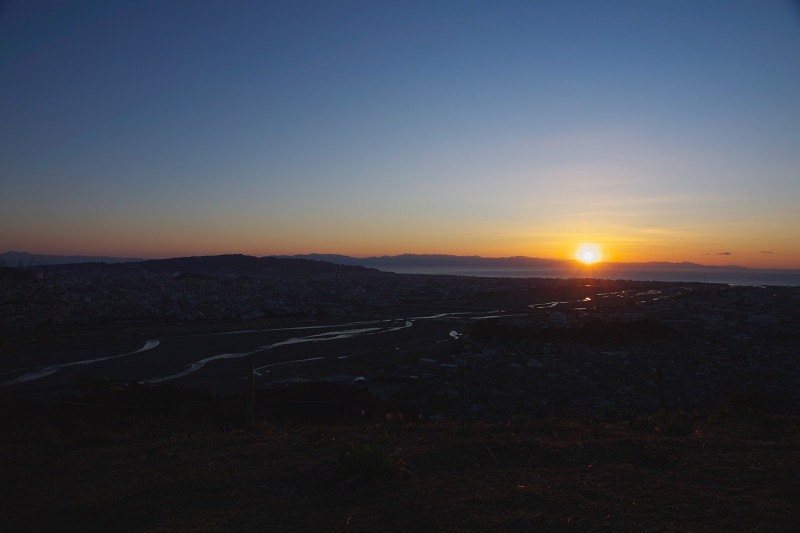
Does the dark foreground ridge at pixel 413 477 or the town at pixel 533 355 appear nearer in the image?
the dark foreground ridge at pixel 413 477

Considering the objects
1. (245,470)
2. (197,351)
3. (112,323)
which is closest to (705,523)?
(245,470)

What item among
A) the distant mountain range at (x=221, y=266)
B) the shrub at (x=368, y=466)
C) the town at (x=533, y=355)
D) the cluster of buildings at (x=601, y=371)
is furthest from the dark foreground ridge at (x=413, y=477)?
the distant mountain range at (x=221, y=266)

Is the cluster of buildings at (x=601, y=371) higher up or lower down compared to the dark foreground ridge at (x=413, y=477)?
lower down

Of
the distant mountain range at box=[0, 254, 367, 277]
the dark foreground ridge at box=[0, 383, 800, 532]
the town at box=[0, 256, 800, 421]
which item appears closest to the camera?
the dark foreground ridge at box=[0, 383, 800, 532]

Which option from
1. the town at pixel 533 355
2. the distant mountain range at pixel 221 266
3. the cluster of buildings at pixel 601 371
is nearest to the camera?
the town at pixel 533 355

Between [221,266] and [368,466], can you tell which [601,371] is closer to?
[368,466]

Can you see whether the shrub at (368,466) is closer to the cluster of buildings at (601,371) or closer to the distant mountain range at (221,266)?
the cluster of buildings at (601,371)

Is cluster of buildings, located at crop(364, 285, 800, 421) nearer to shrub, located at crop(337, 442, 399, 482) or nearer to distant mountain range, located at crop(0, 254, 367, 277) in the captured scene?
shrub, located at crop(337, 442, 399, 482)

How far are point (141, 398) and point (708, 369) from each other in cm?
1688

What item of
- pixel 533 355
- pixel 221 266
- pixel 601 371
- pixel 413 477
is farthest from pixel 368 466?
pixel 221 266

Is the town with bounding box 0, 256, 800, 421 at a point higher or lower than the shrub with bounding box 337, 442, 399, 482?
lower

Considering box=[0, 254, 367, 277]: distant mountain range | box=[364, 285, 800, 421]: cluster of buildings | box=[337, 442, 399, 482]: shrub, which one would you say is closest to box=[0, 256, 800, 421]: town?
box=[364, 285, 800, 421]: cluster of buildings

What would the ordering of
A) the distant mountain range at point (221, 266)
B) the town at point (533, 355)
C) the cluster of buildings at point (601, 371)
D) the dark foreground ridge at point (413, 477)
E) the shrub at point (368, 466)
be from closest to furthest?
the dark foreground ridge at point (413, 477) → the shrub at point (368, 466) → the town at point (533, 355) → the cluster of buildings at point (601, 371) → the distant mountain range at point (221, 266)

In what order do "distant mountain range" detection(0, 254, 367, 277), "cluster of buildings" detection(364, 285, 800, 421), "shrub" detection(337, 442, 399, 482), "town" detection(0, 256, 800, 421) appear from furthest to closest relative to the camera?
"distant mountain range" detection(0, 254, 367, 277) → "cluster of buildings" detection(364, 285, 800, 421) → "town" detection(0, 256, 800, 421) → "shrub" detection(337, 442, 399, 482)
